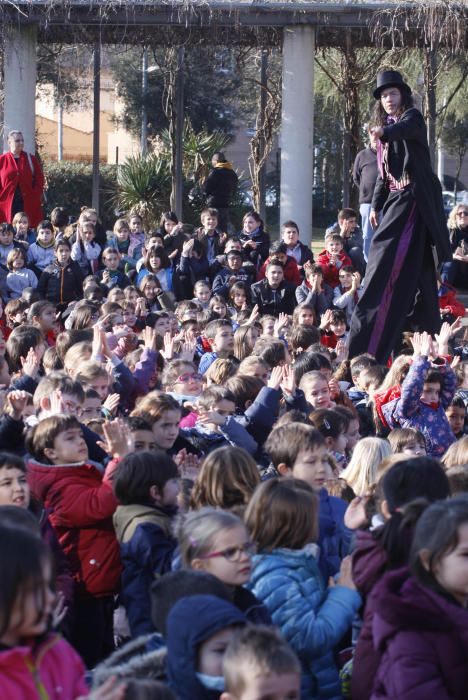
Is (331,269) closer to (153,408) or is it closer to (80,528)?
(153,408)

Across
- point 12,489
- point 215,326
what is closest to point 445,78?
point 215,326

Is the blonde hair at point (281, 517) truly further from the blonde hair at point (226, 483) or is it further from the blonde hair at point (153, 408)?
the blonde hair at point (153, 408)

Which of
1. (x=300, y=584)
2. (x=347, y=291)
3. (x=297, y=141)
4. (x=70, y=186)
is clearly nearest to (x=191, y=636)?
(x=300, y=584)

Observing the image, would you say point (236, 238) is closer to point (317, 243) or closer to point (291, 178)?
point (291, 178)

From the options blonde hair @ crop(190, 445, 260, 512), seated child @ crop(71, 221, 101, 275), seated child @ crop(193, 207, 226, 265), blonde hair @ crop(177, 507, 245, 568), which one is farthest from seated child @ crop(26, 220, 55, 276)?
blonde hair @ crop(177, 507, 245, 568)

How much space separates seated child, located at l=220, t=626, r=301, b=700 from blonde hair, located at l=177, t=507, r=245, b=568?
67 centimetres

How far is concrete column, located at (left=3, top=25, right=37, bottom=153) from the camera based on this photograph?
14.2 m

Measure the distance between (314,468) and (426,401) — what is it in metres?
2.36

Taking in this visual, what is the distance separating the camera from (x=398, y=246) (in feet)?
31.0

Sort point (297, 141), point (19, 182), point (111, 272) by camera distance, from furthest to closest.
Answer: point (297, 141) → point (19, 182) → point (111, 272)

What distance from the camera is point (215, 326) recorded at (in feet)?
28.8

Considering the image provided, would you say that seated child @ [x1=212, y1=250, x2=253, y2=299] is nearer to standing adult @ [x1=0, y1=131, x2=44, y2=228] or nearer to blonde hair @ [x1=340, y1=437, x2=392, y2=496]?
standing adult @ [x1=0, y1=131, x2=44, y2=228]

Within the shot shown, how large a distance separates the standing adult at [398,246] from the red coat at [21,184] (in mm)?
5367

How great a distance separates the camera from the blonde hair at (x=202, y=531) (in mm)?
3625
